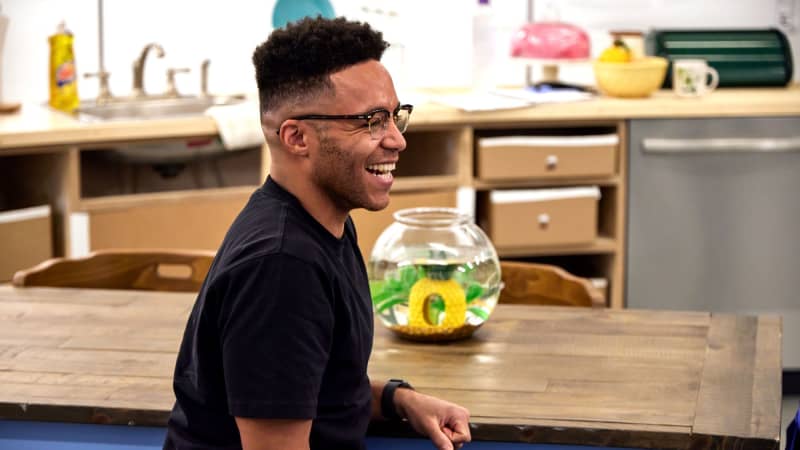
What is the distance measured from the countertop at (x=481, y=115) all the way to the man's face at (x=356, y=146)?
2112 mm

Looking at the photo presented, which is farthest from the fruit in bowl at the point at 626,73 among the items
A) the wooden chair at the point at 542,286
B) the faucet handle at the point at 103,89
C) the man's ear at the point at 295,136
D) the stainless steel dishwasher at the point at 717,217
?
the man's ear at the point at 295,136

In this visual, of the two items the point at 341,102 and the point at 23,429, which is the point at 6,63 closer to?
the point at 23,429

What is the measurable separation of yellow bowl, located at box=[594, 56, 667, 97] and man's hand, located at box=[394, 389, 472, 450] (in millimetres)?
2403

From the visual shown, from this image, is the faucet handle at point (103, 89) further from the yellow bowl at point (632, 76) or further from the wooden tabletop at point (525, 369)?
the wooden tabletop at point (525, 369)

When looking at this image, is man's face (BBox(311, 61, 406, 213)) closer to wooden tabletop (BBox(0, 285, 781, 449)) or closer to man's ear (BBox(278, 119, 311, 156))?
man's ear (BBox(278, 119, 311, 156))

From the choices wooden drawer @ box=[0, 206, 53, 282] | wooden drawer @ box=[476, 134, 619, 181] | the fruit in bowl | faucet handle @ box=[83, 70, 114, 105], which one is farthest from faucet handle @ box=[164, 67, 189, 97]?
the fruit in bowl

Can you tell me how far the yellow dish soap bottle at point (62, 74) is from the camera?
3803 mm

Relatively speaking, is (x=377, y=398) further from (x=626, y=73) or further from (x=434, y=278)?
(x=626, y=73)

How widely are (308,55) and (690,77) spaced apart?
276 cm

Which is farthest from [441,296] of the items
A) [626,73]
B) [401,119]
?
[626,73]

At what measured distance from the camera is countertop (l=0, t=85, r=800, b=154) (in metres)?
3.47

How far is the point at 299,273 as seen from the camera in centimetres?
140

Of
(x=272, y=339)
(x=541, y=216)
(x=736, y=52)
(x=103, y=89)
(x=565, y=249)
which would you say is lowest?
(x=565, y=249)

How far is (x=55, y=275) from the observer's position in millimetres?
2484
